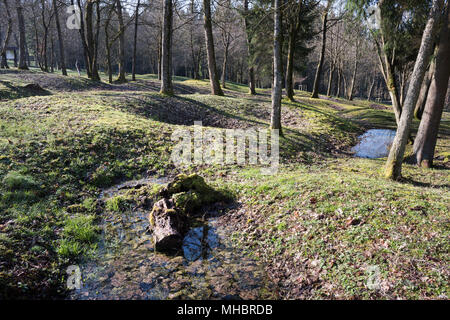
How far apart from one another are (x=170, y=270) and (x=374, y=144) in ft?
45.9

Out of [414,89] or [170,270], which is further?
[414,89]

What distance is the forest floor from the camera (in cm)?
451

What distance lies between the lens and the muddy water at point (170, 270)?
4.54m

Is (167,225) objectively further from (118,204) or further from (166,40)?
(166,40)

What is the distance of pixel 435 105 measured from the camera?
10195 millimetres

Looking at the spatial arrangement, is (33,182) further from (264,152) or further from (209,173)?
(264,152)

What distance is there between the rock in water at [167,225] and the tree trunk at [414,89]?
6245mm

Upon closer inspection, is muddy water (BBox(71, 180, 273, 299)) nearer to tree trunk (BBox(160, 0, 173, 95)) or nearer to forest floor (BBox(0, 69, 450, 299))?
forest floor (BBox(0, 69, 450, 299))

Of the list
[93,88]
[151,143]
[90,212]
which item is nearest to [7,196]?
[90,212]

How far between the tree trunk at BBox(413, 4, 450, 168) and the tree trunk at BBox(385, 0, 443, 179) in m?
3.39

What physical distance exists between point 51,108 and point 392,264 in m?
14.2

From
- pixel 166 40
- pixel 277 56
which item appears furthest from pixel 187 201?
pixel 166 40

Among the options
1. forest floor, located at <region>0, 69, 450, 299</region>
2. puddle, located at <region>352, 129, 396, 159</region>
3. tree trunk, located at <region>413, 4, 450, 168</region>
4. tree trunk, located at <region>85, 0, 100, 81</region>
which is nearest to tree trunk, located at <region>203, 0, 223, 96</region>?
forest floor, located at <region>0, 69, 450, 299</region>

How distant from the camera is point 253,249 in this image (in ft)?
19.0
